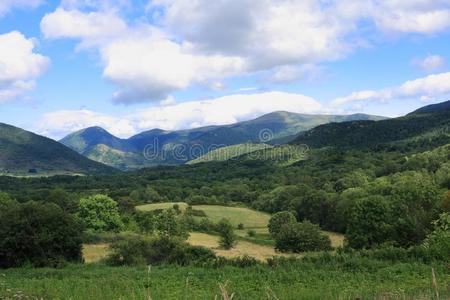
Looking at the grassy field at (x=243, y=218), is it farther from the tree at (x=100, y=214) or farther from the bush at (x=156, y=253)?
the bush at (x=156, y=253)

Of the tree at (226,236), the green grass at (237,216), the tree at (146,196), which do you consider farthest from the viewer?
the tree at (146,196)

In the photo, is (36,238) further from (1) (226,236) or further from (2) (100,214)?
(2) (100,214)

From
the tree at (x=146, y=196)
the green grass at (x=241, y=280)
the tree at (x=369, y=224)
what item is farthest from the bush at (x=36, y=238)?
Result: the tree at (x=146, y=196)

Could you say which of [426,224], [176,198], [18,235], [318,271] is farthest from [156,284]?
[176,198]

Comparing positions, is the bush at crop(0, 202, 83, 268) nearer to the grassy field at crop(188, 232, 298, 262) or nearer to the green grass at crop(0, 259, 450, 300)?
the green grass at crop(0, 259, 450, 300)

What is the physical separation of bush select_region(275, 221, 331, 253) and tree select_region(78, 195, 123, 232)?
31765 mm

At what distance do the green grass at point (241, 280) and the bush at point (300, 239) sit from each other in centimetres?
3012

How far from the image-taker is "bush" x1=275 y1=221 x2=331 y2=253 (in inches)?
2261

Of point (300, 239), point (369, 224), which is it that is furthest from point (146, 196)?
point (369, 224)

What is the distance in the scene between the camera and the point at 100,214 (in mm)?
77438

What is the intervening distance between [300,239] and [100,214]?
3638 centimetres

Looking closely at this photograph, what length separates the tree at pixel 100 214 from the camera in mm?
77000

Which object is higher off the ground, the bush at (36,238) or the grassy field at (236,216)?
the bush at (36,238)

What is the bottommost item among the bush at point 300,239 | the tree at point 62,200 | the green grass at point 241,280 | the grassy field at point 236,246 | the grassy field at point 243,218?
the grassy field at point 243,218
